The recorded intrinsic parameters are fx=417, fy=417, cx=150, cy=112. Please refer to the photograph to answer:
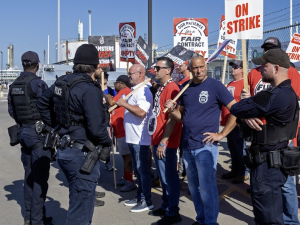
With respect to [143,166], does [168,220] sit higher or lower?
lower

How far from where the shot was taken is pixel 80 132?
400 centimetres

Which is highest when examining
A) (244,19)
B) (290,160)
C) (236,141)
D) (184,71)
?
(244,19)

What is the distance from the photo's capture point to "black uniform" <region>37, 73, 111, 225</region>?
3.88 meters

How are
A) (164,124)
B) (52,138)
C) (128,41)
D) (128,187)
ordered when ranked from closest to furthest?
(52,138), (164,124), (128,187), (128,41)

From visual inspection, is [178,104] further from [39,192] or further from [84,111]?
[39,192]

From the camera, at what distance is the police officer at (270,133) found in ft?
12.2

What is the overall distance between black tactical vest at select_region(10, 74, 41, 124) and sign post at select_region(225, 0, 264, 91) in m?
2.57

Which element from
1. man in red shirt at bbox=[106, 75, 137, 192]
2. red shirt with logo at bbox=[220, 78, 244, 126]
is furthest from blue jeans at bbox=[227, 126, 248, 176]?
man in red shirt at bbox=[106, 75, 137, 192]

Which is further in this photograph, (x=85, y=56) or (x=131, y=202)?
(x=131, y=202)

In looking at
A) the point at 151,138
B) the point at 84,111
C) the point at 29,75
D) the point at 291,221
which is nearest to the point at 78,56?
the point at 84,111

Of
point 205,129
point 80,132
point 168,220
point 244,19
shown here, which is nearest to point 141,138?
point 168,220

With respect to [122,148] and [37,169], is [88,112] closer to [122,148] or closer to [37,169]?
[37,169]

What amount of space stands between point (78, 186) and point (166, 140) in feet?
5.43

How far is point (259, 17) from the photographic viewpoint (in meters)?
4.90
